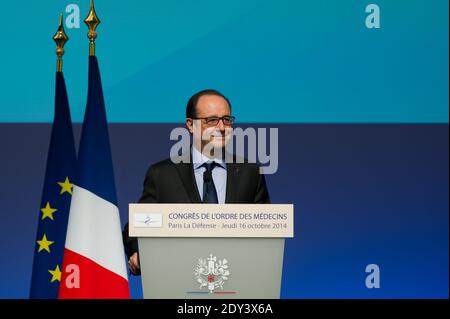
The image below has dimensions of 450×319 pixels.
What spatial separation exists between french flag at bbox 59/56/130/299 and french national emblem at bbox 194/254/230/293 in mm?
788

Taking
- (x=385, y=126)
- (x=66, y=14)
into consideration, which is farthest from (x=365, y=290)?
(x=66, y=14)

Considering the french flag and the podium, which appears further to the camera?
the french flag

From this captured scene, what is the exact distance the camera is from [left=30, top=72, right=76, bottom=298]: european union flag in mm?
4703

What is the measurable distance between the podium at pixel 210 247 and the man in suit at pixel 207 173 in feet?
1.32

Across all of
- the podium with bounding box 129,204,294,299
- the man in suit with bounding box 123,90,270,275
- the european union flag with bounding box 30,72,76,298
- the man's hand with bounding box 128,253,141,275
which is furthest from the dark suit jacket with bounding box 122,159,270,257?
the european union flag with bounding box 30,72,76,298

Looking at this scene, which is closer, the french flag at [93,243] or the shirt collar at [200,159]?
the shirt collar at [200,159]

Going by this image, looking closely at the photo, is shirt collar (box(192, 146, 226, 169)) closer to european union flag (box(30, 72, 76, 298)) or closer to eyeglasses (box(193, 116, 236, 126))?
eyeglasses (box(193, 116, 236, 126))

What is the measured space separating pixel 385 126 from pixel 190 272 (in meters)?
2.63

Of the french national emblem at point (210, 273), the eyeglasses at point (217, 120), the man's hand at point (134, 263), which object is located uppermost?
the eyeglasses at point (217, 120)

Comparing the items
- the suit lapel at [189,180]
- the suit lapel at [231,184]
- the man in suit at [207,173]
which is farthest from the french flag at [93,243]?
the suit lapel at [231,184]

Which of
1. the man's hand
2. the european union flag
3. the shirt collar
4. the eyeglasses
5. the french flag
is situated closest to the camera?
the man's hand

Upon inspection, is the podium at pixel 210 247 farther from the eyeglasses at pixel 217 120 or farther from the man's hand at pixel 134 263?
the eyeglasses at pixel 217 120

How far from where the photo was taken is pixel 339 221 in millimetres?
5590

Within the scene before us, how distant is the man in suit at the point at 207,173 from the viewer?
3604mm
